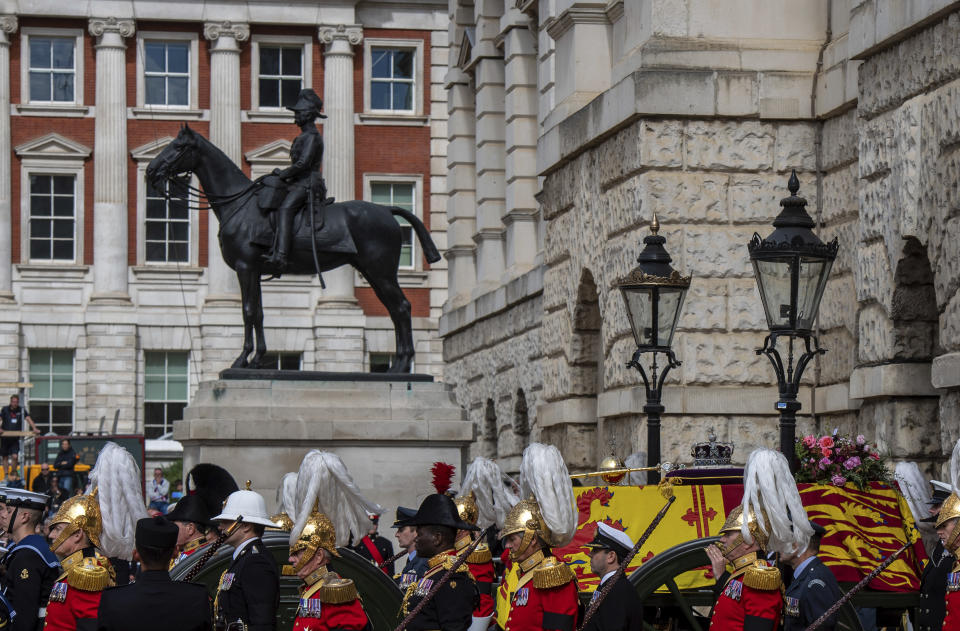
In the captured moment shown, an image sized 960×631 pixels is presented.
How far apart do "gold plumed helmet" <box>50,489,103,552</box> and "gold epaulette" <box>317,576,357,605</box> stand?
1.30m

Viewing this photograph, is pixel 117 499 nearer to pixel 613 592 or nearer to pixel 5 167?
pixel 613 592

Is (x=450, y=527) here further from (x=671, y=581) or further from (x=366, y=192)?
(x=366, y=192)

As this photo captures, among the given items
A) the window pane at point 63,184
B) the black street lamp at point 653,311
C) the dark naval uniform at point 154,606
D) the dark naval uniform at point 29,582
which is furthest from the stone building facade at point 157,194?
the dark naval uniform at point 154,606

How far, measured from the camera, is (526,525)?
9812mm

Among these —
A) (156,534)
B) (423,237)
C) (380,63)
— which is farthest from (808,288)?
(380,63)

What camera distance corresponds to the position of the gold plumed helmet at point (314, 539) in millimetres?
10102

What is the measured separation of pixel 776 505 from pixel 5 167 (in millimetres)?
44618

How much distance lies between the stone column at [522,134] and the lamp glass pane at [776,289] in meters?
18.0

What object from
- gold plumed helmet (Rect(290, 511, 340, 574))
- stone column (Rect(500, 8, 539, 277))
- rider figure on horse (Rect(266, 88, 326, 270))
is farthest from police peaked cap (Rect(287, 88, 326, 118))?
gold plumed helmet (Rect(290, 511, 340, 574))

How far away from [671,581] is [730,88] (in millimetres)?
8869

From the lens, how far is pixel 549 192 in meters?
23.1

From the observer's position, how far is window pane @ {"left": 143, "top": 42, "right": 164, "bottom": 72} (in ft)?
174

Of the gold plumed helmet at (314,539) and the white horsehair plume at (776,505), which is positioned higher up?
the white horsehair plume at (776,505)

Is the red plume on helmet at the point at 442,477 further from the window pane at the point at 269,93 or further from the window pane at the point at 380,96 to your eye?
the window pane at the point at 380,96
